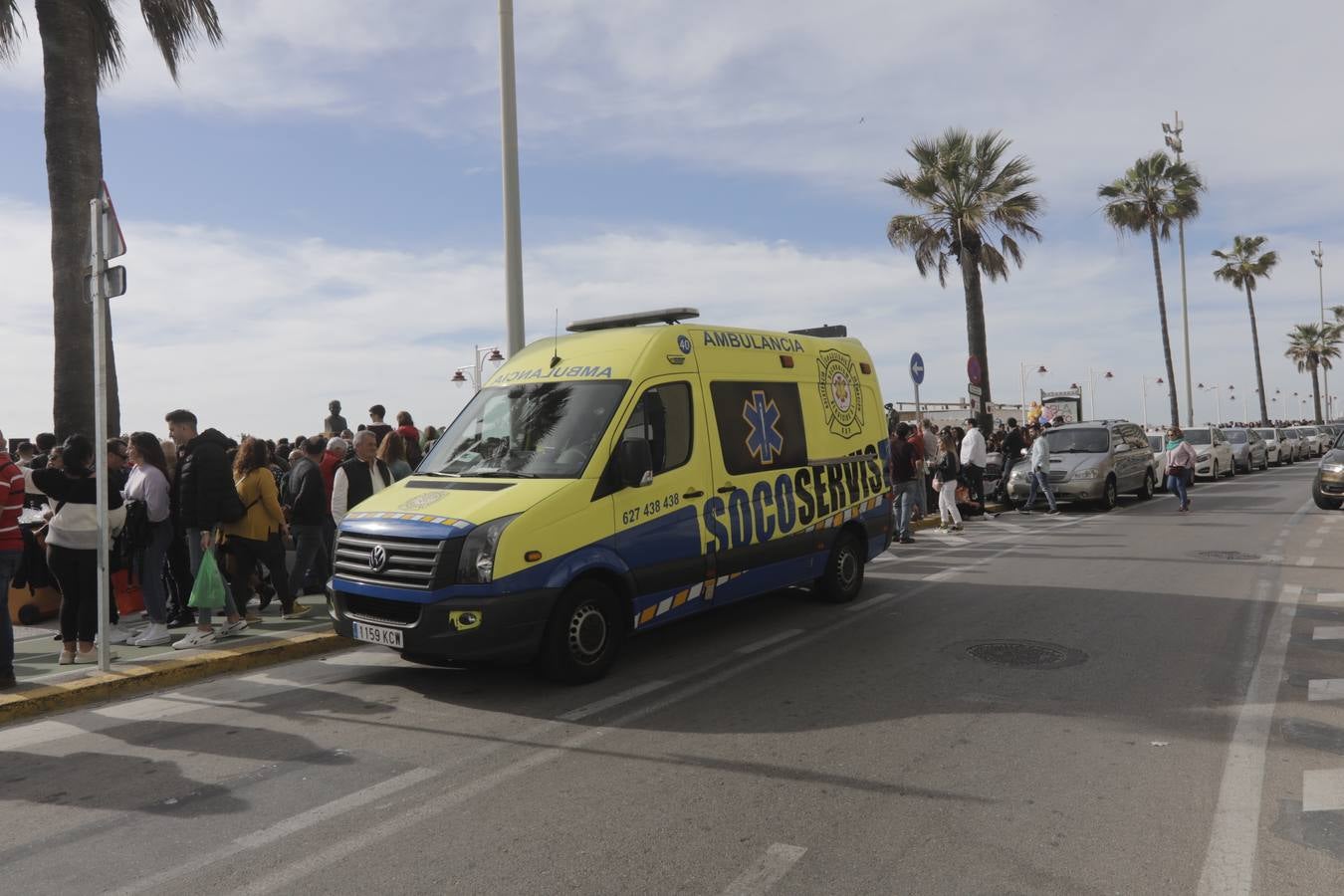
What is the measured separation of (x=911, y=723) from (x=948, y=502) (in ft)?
34.4

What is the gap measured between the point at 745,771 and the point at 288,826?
2073mm

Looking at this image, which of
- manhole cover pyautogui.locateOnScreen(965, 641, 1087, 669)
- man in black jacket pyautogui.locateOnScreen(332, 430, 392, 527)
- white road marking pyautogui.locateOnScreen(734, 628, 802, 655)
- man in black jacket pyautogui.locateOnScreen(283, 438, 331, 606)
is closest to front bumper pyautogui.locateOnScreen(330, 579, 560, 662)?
white road marking pyautogui.locateOnScreen(734, 628, 802, 655)

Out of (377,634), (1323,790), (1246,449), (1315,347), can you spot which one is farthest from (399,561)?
(1315,347)

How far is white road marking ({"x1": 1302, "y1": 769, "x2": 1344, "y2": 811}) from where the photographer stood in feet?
13.3

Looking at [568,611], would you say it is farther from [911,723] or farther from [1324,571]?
[1324,571]

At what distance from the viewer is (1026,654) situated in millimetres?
6816

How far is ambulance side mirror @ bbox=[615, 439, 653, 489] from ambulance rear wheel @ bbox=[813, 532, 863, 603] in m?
2.96

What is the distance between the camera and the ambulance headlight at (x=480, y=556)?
18.7 ft

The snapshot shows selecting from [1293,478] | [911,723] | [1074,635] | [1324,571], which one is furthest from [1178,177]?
[911,723]

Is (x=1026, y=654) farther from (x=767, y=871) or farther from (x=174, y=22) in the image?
(x=174, y=22)

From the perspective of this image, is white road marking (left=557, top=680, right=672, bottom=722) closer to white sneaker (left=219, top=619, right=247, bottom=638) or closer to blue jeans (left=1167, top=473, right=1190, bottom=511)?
white sneaker (left=219, top=619, right=247, bottom=638)

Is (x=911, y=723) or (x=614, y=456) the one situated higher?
(x=614, y=456)

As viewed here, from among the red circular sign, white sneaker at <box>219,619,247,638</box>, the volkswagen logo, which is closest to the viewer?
the volkswagen logo

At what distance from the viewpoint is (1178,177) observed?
3709 cm
